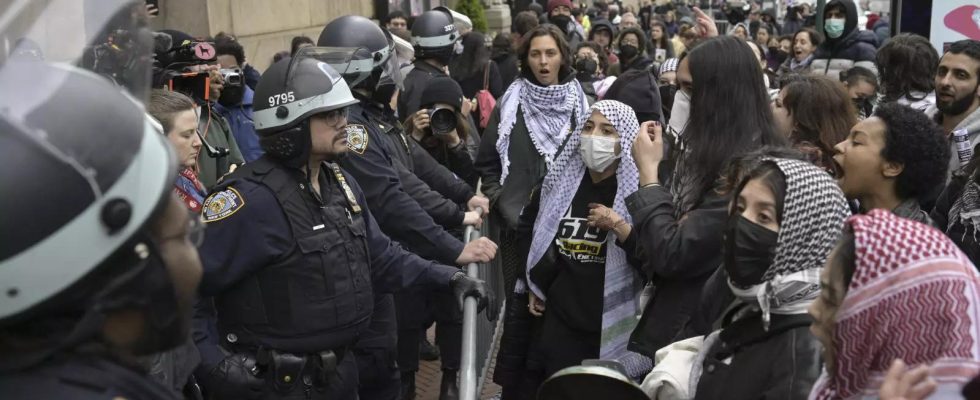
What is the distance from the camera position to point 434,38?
28.3 ft

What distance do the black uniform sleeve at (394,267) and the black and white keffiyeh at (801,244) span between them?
1.92 metres

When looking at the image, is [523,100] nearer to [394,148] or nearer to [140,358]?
[394,148]

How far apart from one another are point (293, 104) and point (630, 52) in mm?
7503

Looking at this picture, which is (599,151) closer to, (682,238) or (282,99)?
(682,238)

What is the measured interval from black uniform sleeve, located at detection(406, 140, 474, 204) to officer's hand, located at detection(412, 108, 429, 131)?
1.43 feet

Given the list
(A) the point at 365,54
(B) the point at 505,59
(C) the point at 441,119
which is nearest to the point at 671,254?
(A) the point at 365,54

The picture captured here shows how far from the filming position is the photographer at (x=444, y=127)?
7.12m

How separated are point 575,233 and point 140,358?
2.91m

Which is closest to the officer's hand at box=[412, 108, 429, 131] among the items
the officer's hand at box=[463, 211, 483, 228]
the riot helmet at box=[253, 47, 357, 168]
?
the officer's hand at box=[463, 211, 483, 228]

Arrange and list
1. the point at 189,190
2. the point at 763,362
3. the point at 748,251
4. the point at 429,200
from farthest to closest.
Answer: the point at 429,200 → the point at 189,190 → the point at 748,251 → the point at 763,362

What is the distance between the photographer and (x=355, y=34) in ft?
21.1

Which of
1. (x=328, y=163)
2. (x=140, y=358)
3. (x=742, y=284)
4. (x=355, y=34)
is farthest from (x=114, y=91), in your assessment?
(x=355, y=34)

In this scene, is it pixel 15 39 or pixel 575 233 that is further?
pixel 575 233

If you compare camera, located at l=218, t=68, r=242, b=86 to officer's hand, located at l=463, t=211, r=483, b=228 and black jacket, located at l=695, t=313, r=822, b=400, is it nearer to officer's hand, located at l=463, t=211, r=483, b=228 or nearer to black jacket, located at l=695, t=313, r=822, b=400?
officer's hand, located at l=463, t=211, r=483, b=228
